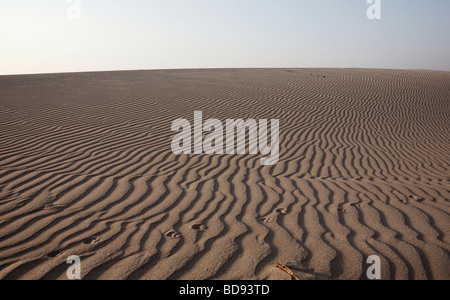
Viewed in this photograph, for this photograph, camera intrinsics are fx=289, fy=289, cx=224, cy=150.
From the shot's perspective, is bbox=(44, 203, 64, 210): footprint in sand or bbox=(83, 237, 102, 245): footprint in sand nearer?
bbox=(83, 237, 102, 245): footprint in sand

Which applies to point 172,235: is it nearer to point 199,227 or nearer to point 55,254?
point 199,227

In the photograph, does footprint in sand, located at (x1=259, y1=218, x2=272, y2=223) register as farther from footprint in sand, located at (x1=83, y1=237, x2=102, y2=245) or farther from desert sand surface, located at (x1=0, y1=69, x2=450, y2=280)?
footprint in sand, located at (x1=83, y1=237, x2=102, y2=245)

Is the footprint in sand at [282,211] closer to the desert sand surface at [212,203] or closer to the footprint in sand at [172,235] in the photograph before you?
the desert sand surface at [212,203]

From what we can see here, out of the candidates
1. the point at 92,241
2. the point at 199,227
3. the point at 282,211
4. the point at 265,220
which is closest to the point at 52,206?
the point at 92,241

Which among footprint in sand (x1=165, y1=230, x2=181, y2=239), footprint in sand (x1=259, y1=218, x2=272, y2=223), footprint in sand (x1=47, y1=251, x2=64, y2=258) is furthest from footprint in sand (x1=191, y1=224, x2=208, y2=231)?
footprint in sand (x1=47, y1=251, x2=64, y2=258)

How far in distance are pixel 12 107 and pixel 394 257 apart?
402 inches

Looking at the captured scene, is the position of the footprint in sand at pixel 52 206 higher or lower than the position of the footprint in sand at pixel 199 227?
higher

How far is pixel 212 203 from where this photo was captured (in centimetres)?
344

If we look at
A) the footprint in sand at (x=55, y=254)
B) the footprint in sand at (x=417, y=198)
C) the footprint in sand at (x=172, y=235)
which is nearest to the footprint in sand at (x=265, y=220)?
the footprint in sand at (x=172, y=235)

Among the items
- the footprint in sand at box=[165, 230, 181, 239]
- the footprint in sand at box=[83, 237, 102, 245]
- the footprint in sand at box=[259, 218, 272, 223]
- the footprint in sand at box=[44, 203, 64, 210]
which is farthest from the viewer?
the footprint in sand at box=[44, 203, 64, 210]

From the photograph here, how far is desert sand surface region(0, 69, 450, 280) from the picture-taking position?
2.32m

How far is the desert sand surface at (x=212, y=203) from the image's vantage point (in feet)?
7.60

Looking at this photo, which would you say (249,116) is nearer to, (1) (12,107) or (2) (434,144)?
(2) (434,144)

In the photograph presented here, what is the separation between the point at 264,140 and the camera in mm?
6590
